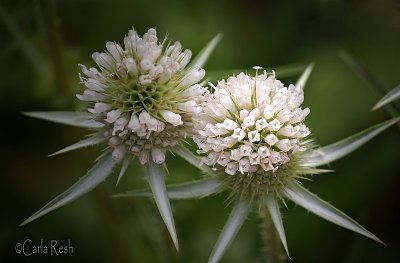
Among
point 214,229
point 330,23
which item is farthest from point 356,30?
point 214,229

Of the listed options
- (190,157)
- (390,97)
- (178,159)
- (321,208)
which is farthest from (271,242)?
(178,159)

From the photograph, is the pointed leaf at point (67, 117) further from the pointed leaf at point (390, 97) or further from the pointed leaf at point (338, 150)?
the pointed leaf at point (390, 97)

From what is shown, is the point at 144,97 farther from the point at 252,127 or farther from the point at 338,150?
the point at 338,150

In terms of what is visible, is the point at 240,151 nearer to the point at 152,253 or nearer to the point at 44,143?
the point at 152,253

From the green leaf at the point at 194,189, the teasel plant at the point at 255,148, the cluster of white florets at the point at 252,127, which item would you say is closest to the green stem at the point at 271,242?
the teasel plant at the point at 255,148

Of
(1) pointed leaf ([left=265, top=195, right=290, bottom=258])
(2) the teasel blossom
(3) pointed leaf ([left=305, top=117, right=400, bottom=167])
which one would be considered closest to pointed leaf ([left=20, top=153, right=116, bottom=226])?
(2) the teasel blossom
